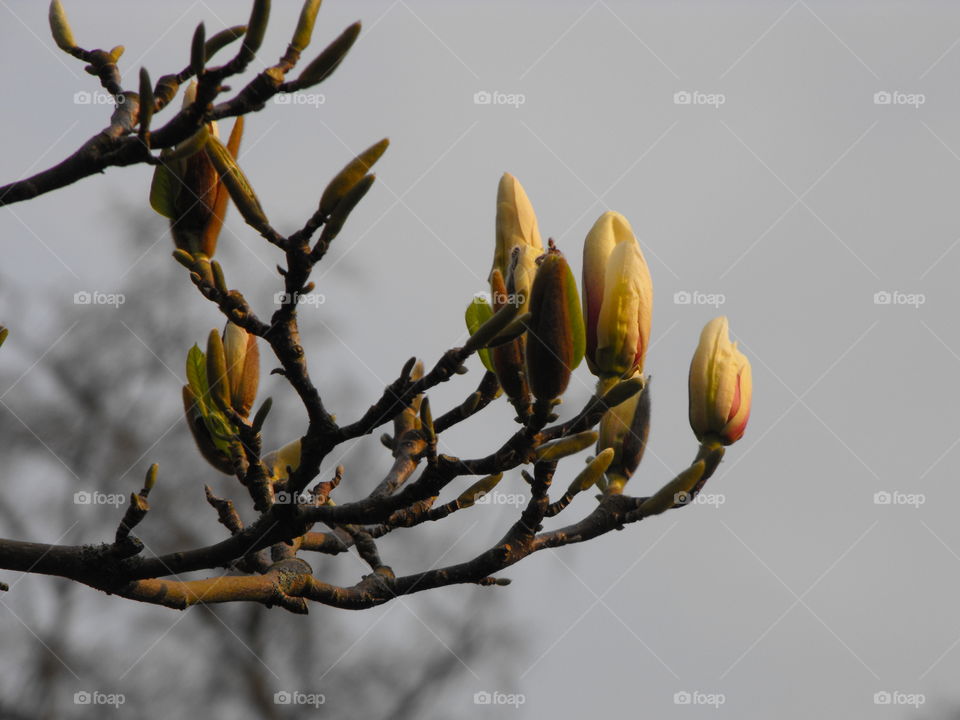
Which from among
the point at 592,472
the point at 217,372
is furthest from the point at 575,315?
the point at 217,372

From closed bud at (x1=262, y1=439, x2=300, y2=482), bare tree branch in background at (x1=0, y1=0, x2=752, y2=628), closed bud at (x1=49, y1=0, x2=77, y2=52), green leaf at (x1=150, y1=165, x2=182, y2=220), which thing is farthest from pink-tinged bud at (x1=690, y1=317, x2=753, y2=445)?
closed bud at (x1=49, y1=0, x2=77, y2=52)

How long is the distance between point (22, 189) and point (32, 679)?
20.4ft

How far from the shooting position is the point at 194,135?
4.10ft

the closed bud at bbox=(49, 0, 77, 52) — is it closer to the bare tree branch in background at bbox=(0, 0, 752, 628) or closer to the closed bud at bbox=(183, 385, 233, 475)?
the bare tree branch in background at bbox=(0, 0, 752, 628)

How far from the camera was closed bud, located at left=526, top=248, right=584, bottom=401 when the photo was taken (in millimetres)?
1267

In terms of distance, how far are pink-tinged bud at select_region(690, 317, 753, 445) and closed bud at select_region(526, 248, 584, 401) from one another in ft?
1.21

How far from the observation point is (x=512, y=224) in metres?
1.42

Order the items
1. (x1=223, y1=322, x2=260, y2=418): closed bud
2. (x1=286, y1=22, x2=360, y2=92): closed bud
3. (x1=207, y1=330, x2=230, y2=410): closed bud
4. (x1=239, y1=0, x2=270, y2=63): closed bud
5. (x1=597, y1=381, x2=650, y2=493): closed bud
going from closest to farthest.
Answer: (x1=239, y1=0, x2=270, y2=63): closed bud < (x1=286, y1=22, x2=360, y2=92): closed bud < (x1=207, y1=330, x2=230, y2=410): closed bud < (x1=223, y1=322, x2=260, y2=418): closed bud < (x1=597, y1=381, x2=650, y2=493): closed bud

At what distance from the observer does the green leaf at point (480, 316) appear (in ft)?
4.84

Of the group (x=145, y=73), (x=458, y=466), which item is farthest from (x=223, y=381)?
(x=145, y=73)

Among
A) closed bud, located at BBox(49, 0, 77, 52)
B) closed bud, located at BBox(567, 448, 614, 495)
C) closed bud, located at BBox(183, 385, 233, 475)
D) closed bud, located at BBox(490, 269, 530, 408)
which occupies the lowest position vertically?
closed bud, located at BBox(183, 385, 233, 475)

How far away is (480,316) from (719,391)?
393 mm

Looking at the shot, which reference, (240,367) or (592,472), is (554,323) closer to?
(592,472)

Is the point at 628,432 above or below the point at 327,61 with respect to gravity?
below
